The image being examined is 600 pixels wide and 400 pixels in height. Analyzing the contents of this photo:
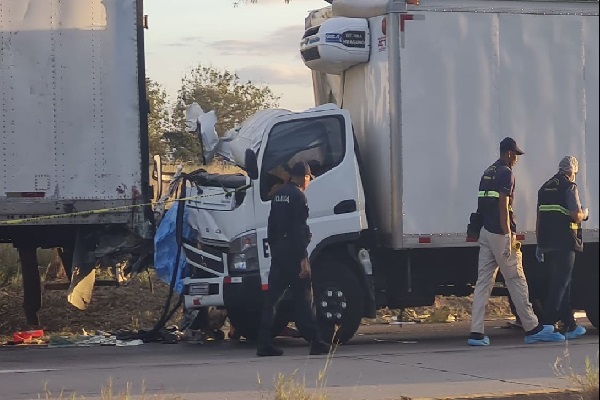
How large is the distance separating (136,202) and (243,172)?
1245 millimetres

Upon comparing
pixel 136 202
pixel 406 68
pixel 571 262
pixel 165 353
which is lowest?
pixel 165 353

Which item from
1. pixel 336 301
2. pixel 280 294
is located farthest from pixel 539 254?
pixel 280 294

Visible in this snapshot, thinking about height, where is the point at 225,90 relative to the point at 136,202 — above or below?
above

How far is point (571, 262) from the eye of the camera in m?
11.9

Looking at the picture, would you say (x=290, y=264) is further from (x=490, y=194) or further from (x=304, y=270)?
(x=490, y=194)

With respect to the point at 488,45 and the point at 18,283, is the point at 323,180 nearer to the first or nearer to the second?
the point at 488,45

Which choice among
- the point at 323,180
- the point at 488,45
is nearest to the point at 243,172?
the point at 323,180

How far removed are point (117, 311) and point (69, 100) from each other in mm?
4477

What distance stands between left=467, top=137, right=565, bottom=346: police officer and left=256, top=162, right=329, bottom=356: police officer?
185 cm

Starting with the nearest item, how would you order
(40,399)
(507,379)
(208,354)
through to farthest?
(40,399), (507,379), (208,354)

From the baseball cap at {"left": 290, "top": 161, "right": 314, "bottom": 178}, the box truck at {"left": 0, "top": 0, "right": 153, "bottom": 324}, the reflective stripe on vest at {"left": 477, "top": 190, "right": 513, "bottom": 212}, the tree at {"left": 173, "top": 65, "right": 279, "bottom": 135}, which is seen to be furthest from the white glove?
the tree at {"left": 173, "top": 65, "right": 279, "bottom": 135}

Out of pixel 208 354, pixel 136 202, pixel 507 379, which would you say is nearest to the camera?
pixel 507 379

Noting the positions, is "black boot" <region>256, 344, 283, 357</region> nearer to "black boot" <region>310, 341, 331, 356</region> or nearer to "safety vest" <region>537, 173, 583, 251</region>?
"black boot" <region>310, 341, 331, 356</region>

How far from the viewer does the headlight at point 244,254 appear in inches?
464
